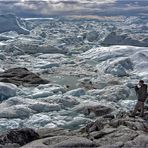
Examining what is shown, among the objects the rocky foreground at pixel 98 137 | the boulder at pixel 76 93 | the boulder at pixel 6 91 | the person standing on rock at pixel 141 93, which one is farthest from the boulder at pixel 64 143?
the boulder at pixel 76 93

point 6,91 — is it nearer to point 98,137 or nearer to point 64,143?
point 98,137

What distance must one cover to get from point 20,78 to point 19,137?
11.9 m

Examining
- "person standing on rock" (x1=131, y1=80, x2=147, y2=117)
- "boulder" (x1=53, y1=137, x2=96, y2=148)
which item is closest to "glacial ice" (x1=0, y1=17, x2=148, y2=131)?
"person standing on rock" (x1=131, y1=80, x2=147, y2=117)

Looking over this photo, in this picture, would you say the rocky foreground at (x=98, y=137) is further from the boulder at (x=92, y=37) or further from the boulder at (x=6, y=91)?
the boulder at (x=92, y=37)

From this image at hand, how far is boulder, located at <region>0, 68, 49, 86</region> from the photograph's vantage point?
814 inches

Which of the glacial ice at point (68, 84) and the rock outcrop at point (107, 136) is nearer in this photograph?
the rock outcrop at point (107, 136)

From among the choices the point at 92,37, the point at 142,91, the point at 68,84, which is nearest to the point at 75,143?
the point at 142,91

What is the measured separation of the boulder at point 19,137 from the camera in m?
9.60

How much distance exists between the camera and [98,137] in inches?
380

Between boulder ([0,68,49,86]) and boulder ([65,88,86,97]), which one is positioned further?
boulder ([0,68,49,86])

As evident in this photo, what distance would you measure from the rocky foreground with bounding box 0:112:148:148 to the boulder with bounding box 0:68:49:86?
9.61m

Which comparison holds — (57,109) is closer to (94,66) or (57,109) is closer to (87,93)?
(87,93)

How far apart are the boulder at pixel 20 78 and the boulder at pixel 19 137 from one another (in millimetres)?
10244

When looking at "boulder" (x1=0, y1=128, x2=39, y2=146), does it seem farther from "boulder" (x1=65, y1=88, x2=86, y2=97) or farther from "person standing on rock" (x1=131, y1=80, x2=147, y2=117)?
"boulder" (x1=65, y1=88, x2=86, y2=97)
